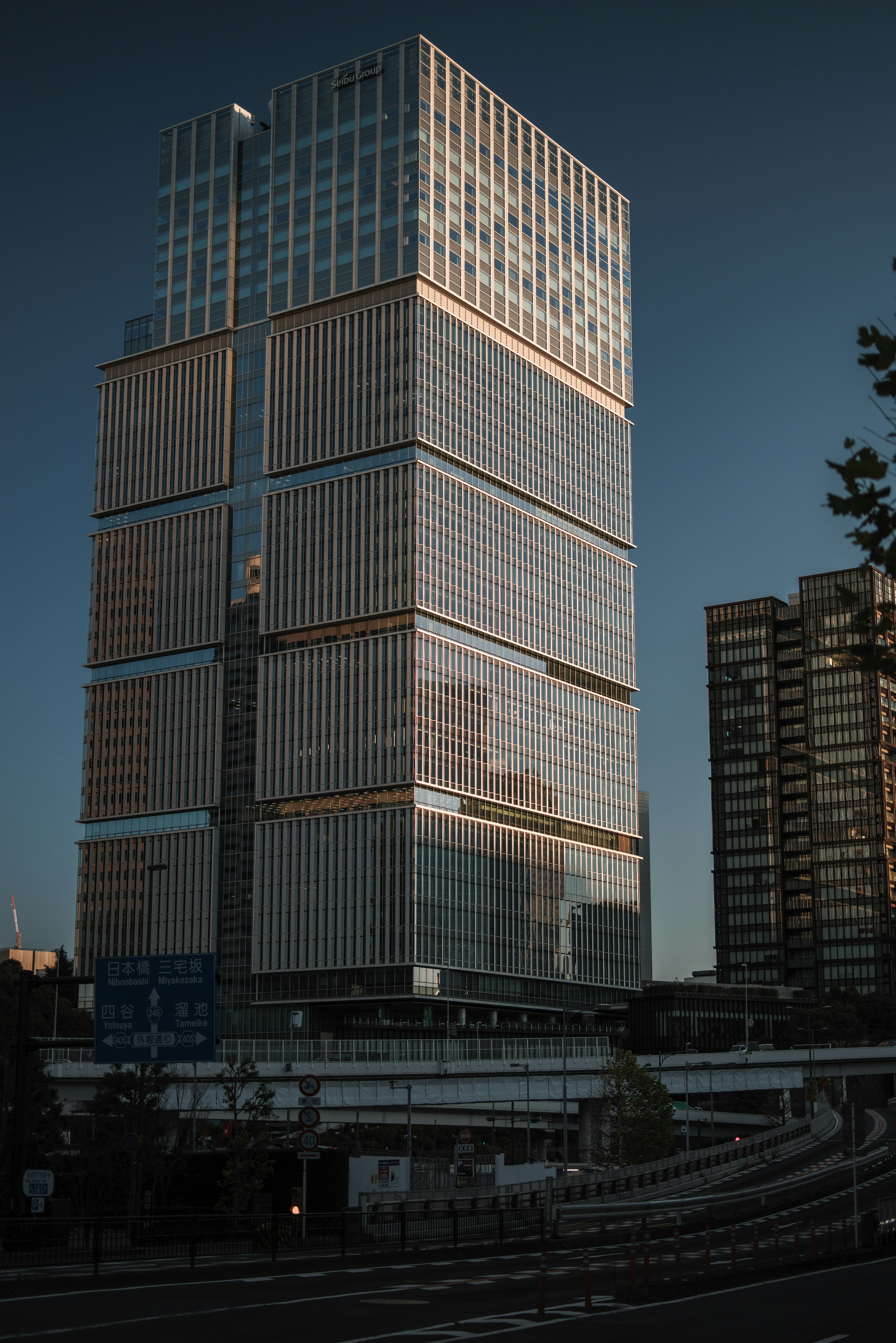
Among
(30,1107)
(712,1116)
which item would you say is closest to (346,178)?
(712,1116)

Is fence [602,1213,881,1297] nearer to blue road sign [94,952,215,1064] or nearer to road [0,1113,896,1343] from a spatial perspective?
road [0,1113,896,1343]

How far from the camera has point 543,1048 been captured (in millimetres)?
111625

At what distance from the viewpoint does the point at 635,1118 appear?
110 metres

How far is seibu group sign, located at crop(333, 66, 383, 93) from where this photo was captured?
534 ft

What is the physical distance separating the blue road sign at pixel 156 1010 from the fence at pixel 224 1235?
4490 millimetres

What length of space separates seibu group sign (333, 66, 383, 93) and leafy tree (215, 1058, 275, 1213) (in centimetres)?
11606

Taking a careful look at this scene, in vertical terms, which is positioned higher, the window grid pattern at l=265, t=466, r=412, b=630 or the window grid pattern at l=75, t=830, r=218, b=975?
the window grid pattern at l=265, t=466, r=412, b=630

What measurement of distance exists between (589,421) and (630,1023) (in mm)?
71505

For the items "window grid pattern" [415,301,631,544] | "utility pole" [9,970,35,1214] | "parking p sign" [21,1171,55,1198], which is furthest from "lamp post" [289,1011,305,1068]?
"parking p sign" [21,1171,55,1198]

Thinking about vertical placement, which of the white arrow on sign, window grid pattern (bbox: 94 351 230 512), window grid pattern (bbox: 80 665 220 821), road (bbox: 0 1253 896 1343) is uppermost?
window grid pattern (bbox: 94 351 230 512)

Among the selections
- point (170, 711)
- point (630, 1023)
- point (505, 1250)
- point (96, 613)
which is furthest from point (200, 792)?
point (505, 1250)

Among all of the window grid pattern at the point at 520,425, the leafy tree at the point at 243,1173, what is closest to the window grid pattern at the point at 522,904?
the window grid pattern at the point at 520,425

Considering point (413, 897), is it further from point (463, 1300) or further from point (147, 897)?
point (463, 1300)

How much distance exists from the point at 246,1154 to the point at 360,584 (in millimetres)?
95890
